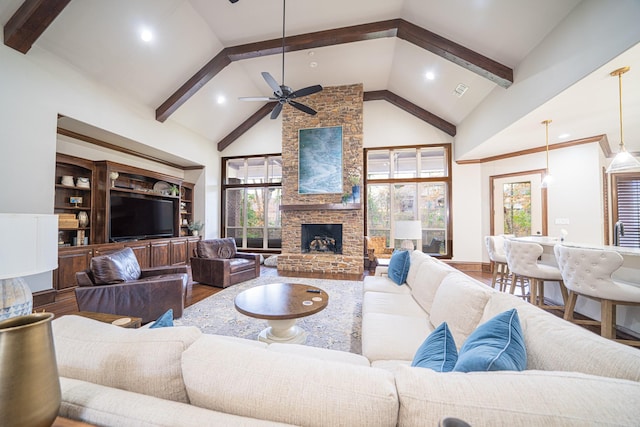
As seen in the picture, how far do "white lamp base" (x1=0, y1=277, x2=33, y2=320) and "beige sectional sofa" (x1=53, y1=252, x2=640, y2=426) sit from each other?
2.26 feet

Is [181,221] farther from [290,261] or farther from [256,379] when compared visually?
[256,379]

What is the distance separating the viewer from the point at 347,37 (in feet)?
13.1

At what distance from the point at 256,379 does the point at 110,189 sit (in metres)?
5.29

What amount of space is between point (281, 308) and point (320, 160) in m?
4.29

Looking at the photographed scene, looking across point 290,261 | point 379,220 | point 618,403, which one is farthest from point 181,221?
point 618,403

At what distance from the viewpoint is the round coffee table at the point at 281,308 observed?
6.57 feet

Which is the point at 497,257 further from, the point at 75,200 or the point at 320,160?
the point at 75,200

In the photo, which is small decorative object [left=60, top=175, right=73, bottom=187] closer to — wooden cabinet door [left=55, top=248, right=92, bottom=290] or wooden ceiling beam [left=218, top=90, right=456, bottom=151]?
wooden cabinet door [left=55, top=248, right=92, bottom=290]

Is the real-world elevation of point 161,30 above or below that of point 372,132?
above

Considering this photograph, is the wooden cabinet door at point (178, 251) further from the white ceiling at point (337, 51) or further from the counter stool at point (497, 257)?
the counter stool at point (497, 257)

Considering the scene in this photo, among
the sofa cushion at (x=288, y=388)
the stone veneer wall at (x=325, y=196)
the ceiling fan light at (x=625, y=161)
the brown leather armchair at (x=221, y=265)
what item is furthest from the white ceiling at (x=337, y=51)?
the sofa cushion at (x=288, y=388)

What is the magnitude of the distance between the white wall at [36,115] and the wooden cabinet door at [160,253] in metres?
1.72

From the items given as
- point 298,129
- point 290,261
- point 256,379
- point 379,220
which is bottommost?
point 290,261

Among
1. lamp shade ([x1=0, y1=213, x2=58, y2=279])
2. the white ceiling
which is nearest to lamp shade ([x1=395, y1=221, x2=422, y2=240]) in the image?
the white ceiling
